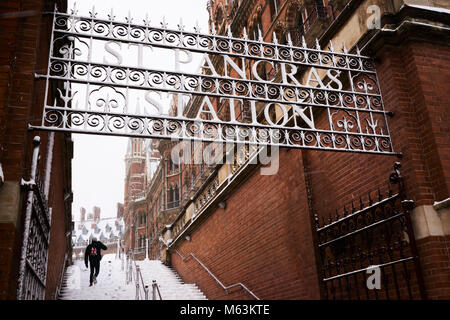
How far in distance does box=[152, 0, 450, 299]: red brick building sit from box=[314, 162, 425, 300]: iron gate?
0.02 metres

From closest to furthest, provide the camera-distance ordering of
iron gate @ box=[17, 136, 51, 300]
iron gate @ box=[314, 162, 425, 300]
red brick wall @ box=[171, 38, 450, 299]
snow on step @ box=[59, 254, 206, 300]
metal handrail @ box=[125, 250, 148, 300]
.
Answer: iron gate @ box=[17, 136, 51, 300] < iron gate @ box=[314, 162, 425, 300] < red brick wall @ box=[171, 38, 450, 299] < metal handrail @ box=[125, 250, 148, 300] < snow on step @ box=[59, 254, 206, 300]

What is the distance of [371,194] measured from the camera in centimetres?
636

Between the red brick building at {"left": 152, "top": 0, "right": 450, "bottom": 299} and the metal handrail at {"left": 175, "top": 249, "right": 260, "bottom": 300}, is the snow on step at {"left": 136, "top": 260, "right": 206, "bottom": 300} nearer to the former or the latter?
the metal handrail at {"left": 175, "top": 249, "right": 260, "bottom": 300}

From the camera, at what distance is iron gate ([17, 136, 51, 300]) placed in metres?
4.13

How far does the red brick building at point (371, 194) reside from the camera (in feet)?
17.9

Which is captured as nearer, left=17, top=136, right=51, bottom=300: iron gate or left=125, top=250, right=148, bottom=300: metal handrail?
left=17, top=136, right=51, bottom=300: iron gate

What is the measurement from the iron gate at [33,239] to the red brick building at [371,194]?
156 inches

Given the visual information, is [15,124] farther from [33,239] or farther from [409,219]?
[409,219]

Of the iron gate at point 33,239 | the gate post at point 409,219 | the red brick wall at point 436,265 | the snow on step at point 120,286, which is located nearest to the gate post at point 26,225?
the iron gate at point 33,239

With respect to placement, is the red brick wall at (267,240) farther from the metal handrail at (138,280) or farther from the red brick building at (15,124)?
the red brick building at (15,124)

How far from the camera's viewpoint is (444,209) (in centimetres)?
537

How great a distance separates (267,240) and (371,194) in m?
3.85

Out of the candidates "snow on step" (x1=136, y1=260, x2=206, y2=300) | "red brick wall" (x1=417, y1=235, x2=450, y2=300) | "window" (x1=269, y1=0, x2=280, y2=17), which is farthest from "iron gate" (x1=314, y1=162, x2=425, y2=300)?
"window" (x1=269, y1=0, x2=280, y2=17)

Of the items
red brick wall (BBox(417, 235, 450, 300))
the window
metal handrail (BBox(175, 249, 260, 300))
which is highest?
the window
